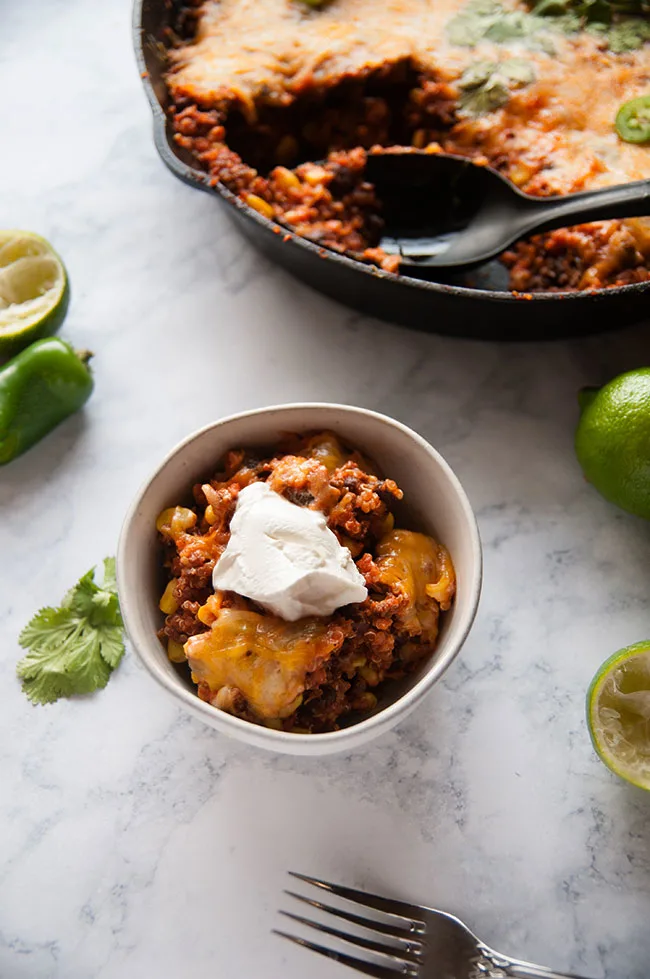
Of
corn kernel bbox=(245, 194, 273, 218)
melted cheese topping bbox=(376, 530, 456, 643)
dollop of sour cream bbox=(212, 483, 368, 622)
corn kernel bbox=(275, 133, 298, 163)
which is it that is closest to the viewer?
dollop of sour cream bbox=(212, 483, 368, 622)

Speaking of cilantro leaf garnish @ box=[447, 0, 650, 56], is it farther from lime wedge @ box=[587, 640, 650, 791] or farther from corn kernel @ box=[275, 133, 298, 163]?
lime wedge @ box=[587, 640, 650, 791]

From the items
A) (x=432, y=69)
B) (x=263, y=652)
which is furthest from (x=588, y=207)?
(x=263, y=652)

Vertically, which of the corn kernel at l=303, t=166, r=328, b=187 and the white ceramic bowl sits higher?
the corn kernel at l=303, t=166, r=328, b=187

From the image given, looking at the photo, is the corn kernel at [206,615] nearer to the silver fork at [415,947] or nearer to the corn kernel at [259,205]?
the silver fork at [415,947]

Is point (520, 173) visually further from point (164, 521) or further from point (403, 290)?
point (164, 521)

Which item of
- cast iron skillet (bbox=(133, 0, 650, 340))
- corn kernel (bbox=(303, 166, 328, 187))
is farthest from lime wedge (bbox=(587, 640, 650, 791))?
corn kernel (bbox=(303, 166, 328, 187))

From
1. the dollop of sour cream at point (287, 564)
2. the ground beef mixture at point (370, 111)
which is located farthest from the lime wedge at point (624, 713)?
the ground beef mixture at point (370, 111)
